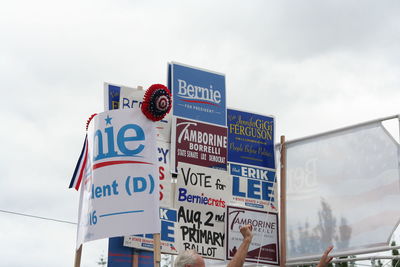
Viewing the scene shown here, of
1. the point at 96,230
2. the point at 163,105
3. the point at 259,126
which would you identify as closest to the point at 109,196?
the point at 96,230

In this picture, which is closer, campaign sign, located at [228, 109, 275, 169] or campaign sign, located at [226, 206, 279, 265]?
campaign sign, located at [226, 206, 279, 265]

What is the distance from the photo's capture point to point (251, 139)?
9.15m

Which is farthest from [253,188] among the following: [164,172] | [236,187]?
[164,172]

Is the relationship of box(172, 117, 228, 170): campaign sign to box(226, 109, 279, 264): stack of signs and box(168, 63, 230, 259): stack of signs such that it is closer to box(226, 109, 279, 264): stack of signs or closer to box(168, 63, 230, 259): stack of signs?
box(168, 63, 230, 259): stack of signs

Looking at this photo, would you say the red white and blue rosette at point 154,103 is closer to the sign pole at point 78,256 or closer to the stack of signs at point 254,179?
the sign pole at point 78,256

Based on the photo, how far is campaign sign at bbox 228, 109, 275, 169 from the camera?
902 cm

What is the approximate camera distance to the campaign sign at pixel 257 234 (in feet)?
28.4

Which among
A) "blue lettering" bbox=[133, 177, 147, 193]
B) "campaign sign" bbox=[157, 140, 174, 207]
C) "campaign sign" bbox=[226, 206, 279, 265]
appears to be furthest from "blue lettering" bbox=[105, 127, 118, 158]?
"campaign sign" bbox=[226, 206, 279, 265]

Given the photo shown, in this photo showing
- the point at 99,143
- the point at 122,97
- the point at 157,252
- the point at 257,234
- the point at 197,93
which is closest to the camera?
the point at 157,252

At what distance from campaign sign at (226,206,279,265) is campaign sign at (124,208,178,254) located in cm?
77

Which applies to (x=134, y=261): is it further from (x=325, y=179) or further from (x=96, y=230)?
(x=325, y=179)

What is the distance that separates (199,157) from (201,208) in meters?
0.62

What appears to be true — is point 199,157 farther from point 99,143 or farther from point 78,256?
point 78,256

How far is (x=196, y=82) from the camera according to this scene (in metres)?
8.77
